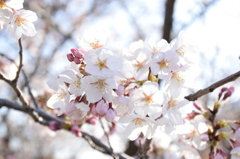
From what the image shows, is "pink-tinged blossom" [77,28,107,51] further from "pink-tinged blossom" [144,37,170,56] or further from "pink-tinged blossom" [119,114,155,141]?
"pink-tinged blossom" [119,114,155,141]

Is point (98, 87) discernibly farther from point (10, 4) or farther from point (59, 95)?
point (10, 4)

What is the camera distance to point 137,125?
51.6 inches

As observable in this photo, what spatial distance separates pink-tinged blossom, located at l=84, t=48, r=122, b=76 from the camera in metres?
1.11

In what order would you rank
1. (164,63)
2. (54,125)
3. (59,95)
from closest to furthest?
(164,63)
(59,95)
(54,125)

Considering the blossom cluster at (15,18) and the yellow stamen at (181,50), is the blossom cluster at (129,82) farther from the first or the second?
the blossom cluster at (15,18)

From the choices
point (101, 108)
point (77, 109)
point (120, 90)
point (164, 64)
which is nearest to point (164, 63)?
point (164, 64)

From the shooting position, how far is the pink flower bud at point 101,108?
1.19m

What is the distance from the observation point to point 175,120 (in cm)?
125

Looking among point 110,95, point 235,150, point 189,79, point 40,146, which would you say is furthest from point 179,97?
point 40,146

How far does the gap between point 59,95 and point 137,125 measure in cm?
45

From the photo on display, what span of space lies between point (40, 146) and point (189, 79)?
10.7 metres

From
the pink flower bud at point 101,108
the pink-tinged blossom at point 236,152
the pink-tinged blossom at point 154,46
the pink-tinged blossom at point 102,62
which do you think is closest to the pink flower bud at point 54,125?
the pink flower bud at point 101,108

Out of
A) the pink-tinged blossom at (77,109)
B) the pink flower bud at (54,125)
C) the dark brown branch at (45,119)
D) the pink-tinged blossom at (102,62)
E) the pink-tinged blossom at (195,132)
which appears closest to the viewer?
the pink-tinged blossom at (102,62)

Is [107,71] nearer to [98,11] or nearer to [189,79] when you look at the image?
[189,79]
